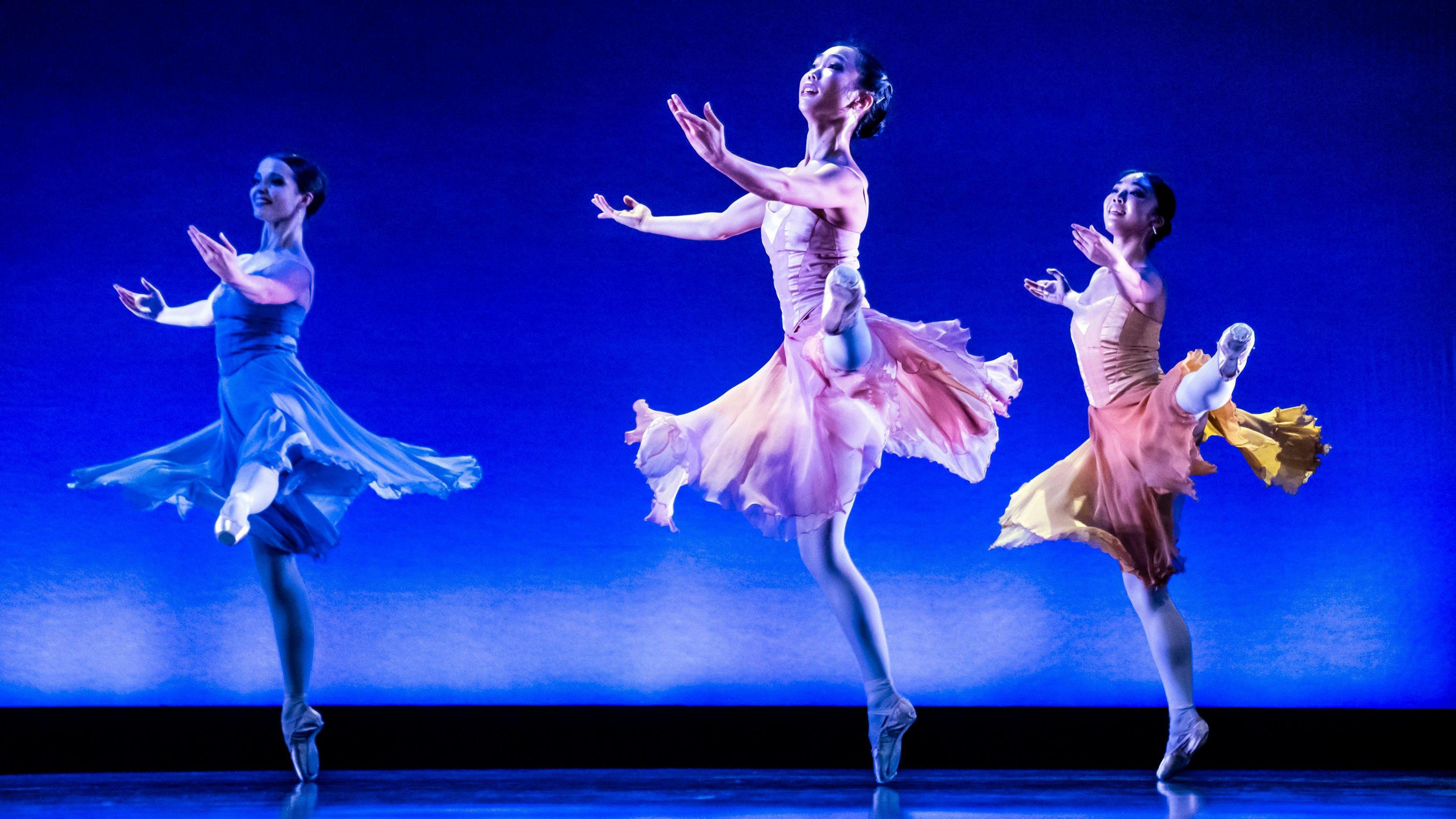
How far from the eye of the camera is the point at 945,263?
3.25 metres

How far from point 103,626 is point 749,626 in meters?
1.61

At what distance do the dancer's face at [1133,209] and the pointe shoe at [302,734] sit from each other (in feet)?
6.65

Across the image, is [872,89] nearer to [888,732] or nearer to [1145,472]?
[1145,472]

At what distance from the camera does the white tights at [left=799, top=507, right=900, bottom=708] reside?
7.73 feet

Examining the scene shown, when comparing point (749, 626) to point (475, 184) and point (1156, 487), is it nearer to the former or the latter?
point (1156, 487)

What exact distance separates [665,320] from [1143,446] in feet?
4.14

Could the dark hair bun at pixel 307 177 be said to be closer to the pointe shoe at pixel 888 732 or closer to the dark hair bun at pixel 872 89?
the dark hair bun at pixel 872 89

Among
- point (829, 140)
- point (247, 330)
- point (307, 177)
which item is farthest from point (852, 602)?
point (307, 177)

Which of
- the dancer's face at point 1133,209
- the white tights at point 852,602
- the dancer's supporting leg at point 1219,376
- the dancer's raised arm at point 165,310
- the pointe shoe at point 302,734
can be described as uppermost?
the dancer's face at point 1133,209

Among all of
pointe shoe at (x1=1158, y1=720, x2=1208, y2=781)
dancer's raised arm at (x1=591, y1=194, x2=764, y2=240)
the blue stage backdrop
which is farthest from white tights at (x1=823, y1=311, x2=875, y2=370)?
pointe shoe at (x1=1158, y1=720, x2=1208, y2=781)

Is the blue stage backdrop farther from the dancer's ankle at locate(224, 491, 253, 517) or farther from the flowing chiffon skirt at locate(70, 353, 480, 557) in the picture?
the dancer's ankle at locate(224, 491, 253, 517)

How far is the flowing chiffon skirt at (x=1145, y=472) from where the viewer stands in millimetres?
2518

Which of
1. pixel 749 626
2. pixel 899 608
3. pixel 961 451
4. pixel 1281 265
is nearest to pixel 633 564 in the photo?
pixel 749 626

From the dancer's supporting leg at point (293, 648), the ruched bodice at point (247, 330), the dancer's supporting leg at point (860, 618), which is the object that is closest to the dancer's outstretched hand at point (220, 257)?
the ruched bodice at point (247, 330)
